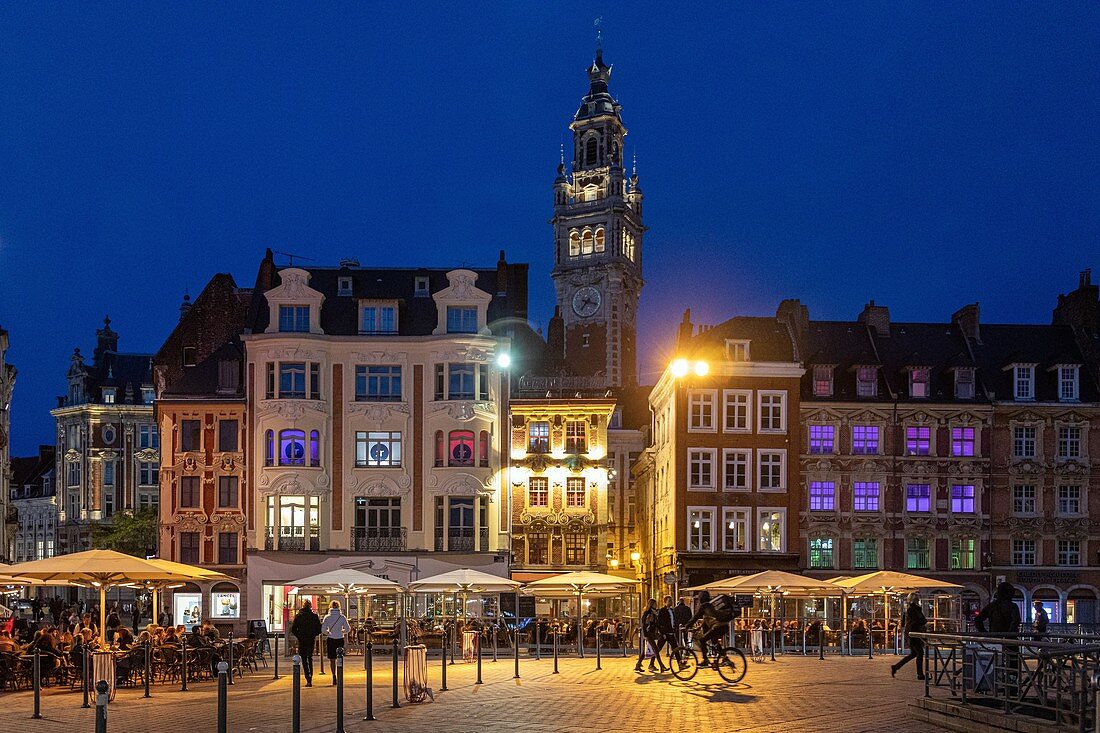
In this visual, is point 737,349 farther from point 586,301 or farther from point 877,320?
point 586,301

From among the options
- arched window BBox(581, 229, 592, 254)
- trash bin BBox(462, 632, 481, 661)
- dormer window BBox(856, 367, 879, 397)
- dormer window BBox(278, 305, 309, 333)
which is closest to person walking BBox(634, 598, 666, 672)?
trash bin BBox(462, 632, 481, 661)

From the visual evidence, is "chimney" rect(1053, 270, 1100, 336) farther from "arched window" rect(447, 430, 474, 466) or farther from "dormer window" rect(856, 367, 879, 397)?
"arched window" rect(447, 430, 474, 466)

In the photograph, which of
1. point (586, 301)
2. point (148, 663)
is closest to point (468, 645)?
point (148, 663)

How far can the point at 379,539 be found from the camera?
5278 cm

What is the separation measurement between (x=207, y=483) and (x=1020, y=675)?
4244cm

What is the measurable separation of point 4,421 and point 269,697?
6199cm

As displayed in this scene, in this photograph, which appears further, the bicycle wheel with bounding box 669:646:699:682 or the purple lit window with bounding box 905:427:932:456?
the purple lit window with bounding box 905:427:932:456

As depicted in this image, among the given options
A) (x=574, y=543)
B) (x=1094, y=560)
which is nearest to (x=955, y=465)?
(x=1094, y=560)

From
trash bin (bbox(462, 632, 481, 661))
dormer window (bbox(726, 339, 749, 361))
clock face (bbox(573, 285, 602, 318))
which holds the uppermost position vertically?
clock face (bbox(573, 285, 602, 318))

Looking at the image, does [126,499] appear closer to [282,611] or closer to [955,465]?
[282,611]

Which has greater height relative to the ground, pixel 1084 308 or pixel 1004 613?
pixel 1084 308

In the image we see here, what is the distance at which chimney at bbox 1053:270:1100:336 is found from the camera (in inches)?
2413

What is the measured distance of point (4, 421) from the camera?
79.8m

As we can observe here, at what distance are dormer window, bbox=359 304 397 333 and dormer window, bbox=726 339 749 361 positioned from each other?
45.6 feet
